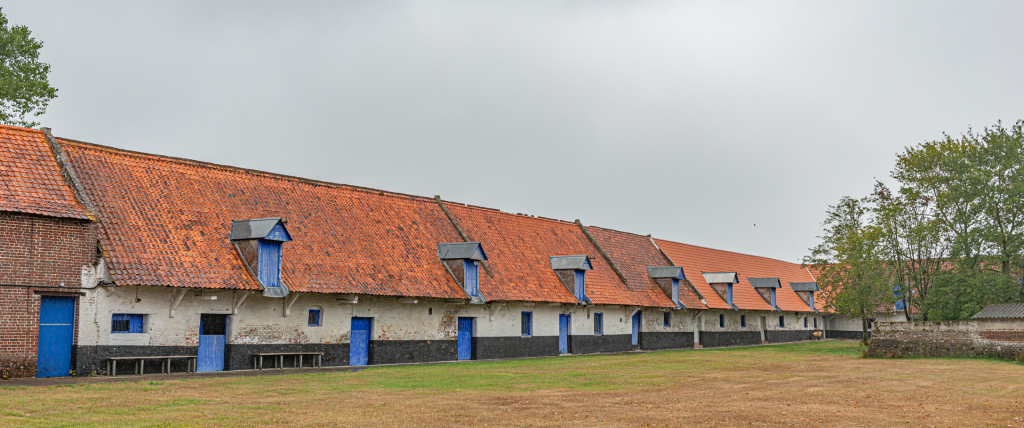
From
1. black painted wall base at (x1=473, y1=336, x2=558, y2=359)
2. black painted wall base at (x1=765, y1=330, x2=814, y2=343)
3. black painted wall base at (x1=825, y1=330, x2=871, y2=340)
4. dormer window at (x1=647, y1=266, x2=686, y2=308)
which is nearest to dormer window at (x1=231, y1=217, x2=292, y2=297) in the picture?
black painted wall base at (x1=473, y1=336, x2=558, y2=359)

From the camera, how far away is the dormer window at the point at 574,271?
3397 centimetres

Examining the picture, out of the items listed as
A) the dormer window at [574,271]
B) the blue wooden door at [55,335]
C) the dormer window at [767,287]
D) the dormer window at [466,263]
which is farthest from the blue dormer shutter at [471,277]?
the dormer window at [767,287]

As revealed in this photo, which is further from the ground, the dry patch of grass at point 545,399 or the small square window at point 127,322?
the small square window at point 127,322

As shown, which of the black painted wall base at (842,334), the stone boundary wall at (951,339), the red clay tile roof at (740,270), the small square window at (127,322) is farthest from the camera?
the black painted wall base at (842,334)

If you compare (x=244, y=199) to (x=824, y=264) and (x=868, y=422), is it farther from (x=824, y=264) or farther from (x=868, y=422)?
(x=824, y=264)

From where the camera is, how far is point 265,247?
886 inches

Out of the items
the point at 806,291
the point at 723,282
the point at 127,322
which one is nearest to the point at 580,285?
Result: the point at 723,282

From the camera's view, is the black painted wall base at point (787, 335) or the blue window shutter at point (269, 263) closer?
the blue window shutter at point (269, 263)

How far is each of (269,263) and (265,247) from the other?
1.50ft

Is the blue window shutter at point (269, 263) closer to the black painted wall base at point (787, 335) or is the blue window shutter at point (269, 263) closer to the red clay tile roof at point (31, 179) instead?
the red clay tile roof at point (31, 179)

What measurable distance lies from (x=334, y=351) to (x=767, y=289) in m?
33.9

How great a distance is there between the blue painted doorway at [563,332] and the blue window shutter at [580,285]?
3.27ft

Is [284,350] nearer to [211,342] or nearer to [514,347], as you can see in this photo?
[211,342]

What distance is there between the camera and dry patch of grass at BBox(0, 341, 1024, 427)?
11789 mm
